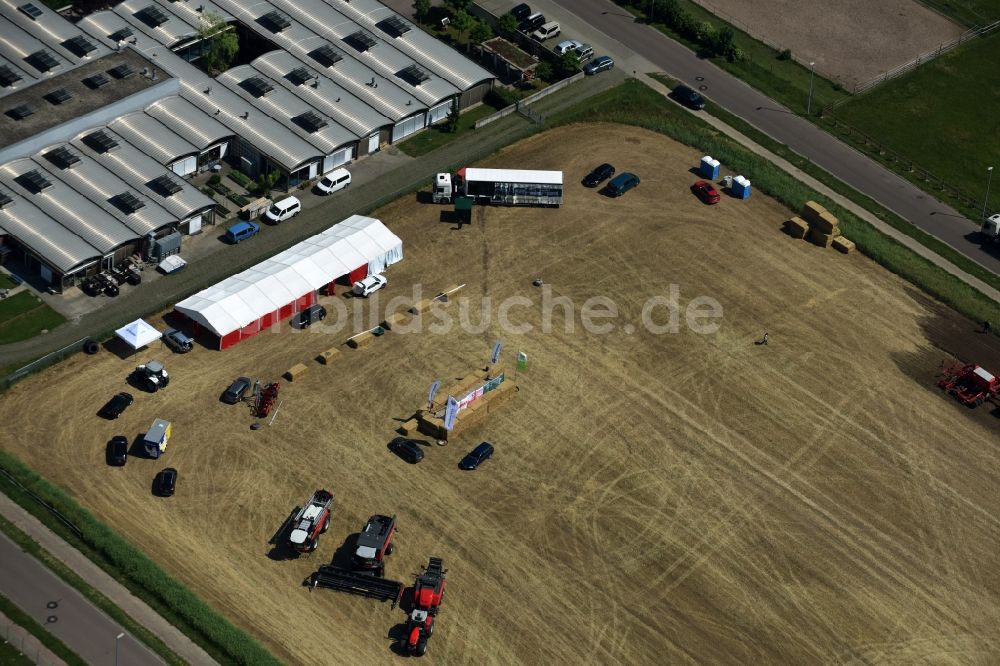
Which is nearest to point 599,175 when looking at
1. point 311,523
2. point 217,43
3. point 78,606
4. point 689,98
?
point 689,98

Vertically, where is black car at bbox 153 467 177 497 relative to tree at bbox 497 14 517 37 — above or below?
below

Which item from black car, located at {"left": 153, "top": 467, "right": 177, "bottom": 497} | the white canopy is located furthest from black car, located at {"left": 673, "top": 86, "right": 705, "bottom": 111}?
black car, located at {"left": 153, "top": 467, "right": 177, "bottom": 497}

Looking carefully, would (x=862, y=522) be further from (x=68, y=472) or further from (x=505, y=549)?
(x=68, y=472)

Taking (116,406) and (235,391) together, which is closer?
(116,406)

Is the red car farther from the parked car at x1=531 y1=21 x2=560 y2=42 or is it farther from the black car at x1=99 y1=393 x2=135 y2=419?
the black car at x1=99 y1=393 x2=135 y2=419

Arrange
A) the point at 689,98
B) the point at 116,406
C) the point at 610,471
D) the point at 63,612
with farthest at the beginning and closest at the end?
the point at 689,98 → the point at 610,471 → the point at 116,406 → the point at 63,612

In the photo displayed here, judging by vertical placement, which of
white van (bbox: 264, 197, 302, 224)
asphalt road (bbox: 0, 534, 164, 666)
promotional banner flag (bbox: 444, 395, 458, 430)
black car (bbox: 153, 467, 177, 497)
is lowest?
asphalt road (bbox: 0, 534, 164, 666)

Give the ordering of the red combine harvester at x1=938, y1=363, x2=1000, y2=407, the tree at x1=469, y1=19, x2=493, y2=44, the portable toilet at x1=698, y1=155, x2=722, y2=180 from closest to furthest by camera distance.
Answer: the red combine harvester at x1=938, y1=363, x2=1000, y2=407, the portable toilet at x1=698, y1=155, x2=722, y2=180, the tree at x1=469, y1=19, x2=493, y2=44

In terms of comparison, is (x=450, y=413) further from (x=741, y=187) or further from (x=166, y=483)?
(x=741, y=187)
